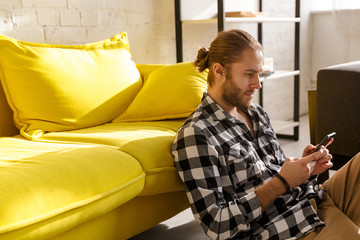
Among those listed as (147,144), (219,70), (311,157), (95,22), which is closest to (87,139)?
(147,144)

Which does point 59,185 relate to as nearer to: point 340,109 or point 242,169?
point 242,169

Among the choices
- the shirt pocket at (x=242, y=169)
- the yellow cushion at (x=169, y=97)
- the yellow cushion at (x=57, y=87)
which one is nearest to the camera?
the shirt pocket at (x=242, y=169)

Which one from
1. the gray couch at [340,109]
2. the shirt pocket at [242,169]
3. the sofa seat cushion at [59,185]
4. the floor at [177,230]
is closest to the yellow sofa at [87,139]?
the sofa seat cushion at [59,185]

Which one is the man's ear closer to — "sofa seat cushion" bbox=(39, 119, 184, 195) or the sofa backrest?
"sofa seat cushion" bbox=(39, 119, 184, 195)

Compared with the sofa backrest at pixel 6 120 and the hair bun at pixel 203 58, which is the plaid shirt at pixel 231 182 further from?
the sofa backrest at pixel 6 120

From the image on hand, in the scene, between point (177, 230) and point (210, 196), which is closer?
point (210, 196)

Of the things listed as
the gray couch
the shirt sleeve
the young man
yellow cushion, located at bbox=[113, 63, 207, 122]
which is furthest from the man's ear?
the gray couch

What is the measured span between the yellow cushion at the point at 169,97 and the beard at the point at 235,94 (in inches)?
20.5

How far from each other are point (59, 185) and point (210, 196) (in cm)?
42

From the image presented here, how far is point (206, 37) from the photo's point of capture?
3.47 metres

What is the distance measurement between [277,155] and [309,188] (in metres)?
0.16

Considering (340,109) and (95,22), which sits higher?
(95,22)

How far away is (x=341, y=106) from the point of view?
2.17m

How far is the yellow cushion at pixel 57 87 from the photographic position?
188 centimetres
